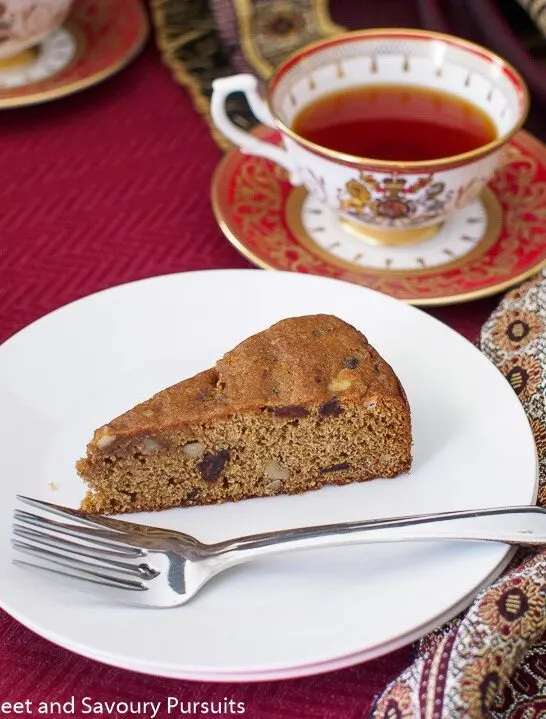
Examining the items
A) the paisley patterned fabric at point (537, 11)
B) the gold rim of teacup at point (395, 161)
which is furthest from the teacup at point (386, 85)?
the paisley patterned fabric at point (537, 11)

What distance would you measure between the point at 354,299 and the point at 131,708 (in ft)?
2.73

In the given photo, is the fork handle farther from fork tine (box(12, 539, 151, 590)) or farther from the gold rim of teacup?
the gold rim of teacup

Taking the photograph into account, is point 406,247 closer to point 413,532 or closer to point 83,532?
point 413,532

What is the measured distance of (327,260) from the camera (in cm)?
199

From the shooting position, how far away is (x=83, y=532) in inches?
54.2

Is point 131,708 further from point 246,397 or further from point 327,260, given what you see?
point 327,260

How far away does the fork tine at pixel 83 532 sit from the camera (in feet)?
4.49

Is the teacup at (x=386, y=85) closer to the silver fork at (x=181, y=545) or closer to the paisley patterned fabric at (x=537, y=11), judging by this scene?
the paisley patterned fabric at (x=537, y=11)

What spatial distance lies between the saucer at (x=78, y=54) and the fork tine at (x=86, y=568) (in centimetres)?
136

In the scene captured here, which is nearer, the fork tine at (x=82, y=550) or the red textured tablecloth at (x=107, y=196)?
the fork tine at (x=82, y=550)

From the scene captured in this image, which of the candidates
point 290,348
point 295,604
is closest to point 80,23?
point 290,348

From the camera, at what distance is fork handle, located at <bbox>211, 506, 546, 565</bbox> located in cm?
134

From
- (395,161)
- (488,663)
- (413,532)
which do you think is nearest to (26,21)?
(395,161)

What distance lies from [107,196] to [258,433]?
904mm
